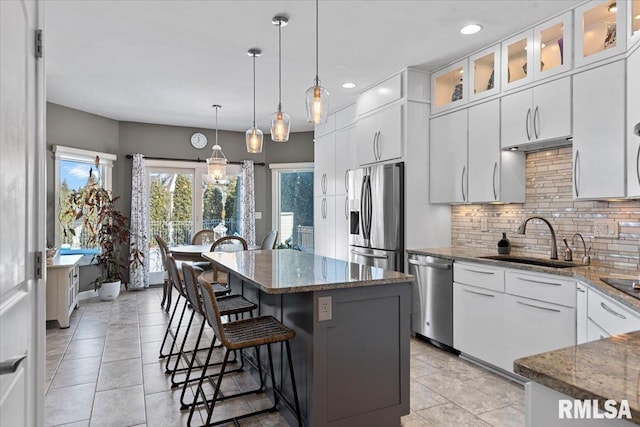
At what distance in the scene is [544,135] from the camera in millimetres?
3088

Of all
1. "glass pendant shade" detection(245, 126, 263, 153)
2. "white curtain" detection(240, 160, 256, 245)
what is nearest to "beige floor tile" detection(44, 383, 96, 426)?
"glass pendant shade" detection(245, 126, 263, 153)

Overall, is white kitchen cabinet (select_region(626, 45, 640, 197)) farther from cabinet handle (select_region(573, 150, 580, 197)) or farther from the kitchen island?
the kitchen island

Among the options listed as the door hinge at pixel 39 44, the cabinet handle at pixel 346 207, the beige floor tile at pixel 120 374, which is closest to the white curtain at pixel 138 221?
the beige floor tile at pixel 120 374

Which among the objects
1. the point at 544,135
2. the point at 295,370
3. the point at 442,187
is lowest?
the point at 295,370

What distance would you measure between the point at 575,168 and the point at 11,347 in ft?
10.9

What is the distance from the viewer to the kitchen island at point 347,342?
214 cm

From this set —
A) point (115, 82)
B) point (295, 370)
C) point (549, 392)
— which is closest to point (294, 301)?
point (295, 370)

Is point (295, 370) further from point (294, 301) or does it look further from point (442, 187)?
point (442, 187)

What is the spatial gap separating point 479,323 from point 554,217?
3.58ft

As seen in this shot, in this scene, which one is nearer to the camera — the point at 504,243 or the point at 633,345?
the point at 633,345

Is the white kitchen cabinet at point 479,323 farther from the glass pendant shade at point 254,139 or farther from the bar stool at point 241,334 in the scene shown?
the glass pendant shade at point 254,139

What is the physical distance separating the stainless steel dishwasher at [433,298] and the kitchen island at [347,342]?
1357 mm

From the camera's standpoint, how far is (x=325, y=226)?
19.9 feet

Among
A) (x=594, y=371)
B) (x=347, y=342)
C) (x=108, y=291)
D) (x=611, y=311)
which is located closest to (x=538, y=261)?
(x=611, y=311)
